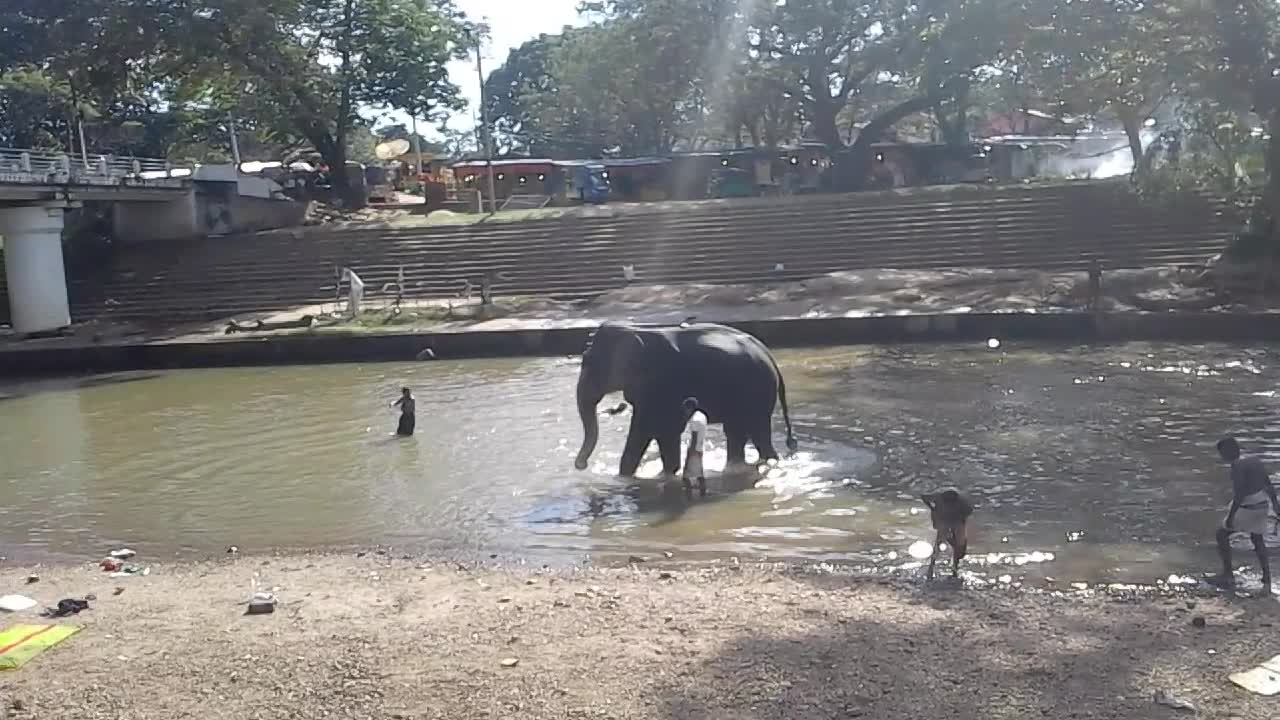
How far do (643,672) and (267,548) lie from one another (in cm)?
572

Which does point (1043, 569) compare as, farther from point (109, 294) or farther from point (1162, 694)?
point (109, 294)

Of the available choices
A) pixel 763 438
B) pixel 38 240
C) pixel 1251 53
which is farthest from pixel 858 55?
pixel 763 438

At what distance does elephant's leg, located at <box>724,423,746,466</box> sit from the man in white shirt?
2.98 feet

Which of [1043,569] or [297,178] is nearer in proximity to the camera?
[1043,569]

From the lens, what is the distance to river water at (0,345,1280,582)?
10.8m

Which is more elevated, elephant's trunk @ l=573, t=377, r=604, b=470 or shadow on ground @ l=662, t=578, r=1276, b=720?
elephant's trunk @ l=573, t=377, r=604, b=470

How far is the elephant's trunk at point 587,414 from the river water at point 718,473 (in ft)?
1.04

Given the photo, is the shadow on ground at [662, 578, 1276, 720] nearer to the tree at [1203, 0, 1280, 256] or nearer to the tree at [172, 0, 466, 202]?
the tree at [1203, 0, 1280, 256]

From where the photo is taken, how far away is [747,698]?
6656 millimetres

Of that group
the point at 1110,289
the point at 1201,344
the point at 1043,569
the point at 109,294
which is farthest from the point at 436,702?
the point at 109,294

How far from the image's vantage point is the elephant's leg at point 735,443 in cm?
1335

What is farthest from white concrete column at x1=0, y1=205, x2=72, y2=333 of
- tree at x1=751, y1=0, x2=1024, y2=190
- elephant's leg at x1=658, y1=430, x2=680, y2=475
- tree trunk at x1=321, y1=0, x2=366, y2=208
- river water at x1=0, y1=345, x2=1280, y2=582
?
elephant's leg at x1=658, y1=430, x2=680, y2=475

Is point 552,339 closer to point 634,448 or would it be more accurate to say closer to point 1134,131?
point 634,448

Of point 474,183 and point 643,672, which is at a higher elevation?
point 474,183
